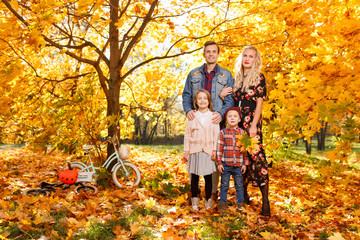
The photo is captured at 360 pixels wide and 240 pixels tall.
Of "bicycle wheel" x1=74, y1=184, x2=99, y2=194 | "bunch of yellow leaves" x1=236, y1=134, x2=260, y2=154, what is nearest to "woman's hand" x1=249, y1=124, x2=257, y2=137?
"bunch of yellow leaves" x1=236, y1=134, x2=260, y2=154

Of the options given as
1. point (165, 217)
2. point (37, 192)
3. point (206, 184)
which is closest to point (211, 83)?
point (206, 184)

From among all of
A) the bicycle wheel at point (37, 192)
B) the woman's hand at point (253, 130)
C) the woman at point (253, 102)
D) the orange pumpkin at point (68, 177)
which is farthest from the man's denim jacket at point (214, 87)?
the bicycle wheel at point (37, 192)

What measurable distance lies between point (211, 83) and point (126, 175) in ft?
7.25

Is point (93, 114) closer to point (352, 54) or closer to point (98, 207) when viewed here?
point (98, 207)

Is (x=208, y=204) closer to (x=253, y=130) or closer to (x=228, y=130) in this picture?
(x=228, y=130)

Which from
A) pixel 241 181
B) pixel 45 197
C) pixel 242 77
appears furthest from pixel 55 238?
pixel 242 77

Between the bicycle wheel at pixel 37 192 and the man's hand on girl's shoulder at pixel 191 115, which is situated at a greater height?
the man's hand on girl's shoulder at pixel 191 115

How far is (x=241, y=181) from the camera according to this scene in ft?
11.1

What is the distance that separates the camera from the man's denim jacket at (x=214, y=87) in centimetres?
356

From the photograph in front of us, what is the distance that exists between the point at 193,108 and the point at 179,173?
278 centimetres

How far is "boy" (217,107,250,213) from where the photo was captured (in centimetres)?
334

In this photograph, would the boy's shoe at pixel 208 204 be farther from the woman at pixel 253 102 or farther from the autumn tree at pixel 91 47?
the autumn tree at pixel 91 47

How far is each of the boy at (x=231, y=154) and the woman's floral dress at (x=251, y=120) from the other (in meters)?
0.11

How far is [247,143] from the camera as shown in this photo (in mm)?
3135
